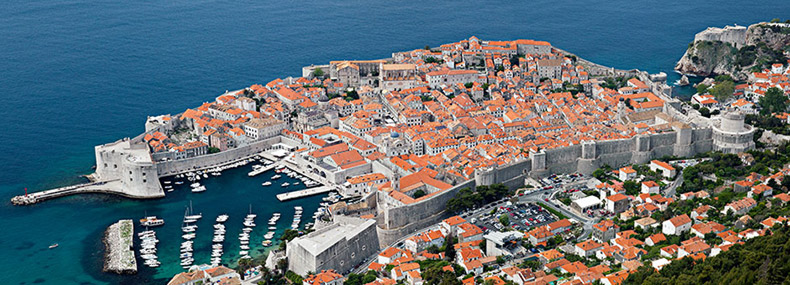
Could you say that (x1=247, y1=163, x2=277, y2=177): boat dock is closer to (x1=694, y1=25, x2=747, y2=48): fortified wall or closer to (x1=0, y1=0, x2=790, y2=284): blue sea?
(x1=0, y1=0, x2=790, y2=284): blue sea

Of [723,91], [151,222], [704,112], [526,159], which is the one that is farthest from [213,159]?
[723,91]

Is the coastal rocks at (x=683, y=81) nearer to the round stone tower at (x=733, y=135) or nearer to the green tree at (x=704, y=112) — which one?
the green tree at (x=704, y=112)

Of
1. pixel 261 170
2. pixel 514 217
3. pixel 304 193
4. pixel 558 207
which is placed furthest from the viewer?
pixel 261 170

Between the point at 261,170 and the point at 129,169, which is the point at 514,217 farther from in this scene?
the point at 129,169

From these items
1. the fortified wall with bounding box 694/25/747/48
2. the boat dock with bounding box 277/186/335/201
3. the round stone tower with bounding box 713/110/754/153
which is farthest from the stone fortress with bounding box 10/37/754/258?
the fortified wall with bounding box 694/25/747/48

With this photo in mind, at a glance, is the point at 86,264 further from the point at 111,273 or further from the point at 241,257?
the point at 241,257

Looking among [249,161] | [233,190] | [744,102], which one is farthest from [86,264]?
[744,102]
